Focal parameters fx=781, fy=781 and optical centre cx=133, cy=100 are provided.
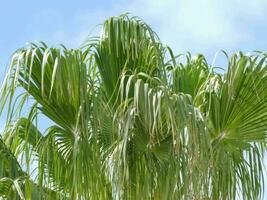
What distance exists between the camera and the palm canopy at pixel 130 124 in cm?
498

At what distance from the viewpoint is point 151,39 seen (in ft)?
18.5

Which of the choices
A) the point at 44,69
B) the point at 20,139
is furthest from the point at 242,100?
the point at 20,139

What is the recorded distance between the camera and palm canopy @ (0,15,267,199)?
16.4ft

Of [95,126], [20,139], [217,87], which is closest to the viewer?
[95,126]

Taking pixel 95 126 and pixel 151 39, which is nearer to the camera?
pixel 95 126

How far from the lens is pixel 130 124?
16.5ft

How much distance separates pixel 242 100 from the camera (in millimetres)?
5402

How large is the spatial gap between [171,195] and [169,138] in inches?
16.3

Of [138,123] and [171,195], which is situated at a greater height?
[138,123]

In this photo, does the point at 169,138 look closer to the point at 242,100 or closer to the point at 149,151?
the point at 149,151

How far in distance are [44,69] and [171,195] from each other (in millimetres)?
1184

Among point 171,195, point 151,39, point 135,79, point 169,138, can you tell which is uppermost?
point 151,39

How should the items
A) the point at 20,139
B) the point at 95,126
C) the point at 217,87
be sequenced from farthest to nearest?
A: the point at 20,139 < the point at 217,87 < the point at 95,126

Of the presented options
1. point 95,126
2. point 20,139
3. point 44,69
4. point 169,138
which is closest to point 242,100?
point 169,138
